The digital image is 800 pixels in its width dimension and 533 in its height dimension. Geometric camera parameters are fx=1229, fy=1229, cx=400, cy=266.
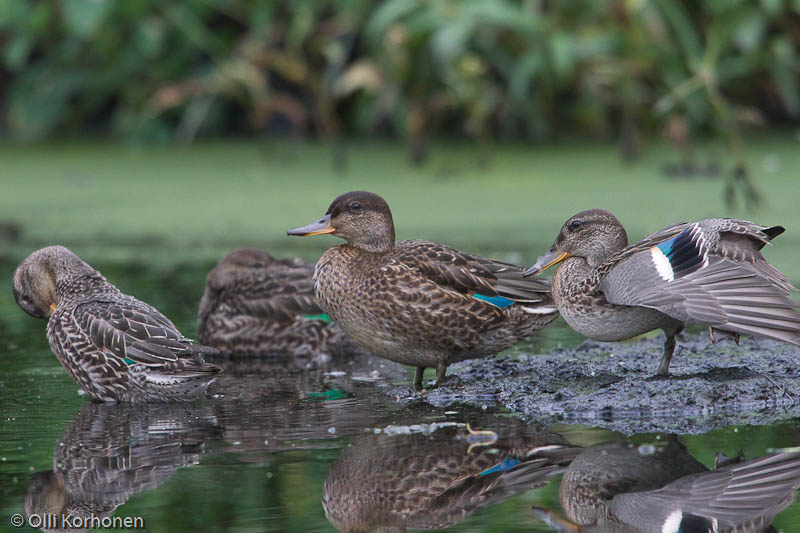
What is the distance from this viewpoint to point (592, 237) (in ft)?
19.1

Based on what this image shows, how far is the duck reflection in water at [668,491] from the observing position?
11.6 feet

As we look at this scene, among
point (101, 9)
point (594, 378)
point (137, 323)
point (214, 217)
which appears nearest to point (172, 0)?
point (101, 9)

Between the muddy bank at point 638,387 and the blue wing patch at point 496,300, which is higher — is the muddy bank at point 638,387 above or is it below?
below

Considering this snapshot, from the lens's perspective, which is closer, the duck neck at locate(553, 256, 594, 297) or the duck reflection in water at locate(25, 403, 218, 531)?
the duck reflection in water at locate(25, 403, 218, 531)

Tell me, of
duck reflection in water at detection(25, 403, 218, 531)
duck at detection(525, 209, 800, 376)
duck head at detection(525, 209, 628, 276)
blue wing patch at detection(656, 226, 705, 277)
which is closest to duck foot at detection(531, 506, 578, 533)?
duck reflection in water at detection(25, 403, 218, 531)

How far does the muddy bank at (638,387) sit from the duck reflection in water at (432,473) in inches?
14.0

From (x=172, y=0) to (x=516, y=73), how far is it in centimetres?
379

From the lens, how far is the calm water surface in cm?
371

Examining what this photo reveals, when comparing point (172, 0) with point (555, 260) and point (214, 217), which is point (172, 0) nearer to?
point (214, 217)

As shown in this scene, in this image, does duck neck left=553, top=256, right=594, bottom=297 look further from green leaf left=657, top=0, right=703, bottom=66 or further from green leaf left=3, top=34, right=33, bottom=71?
green leaf left=3, top=34, right=33, bottom=71

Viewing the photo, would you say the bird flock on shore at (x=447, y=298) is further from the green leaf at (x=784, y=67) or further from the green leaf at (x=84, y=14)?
the green leaf at (x=84, y=14)

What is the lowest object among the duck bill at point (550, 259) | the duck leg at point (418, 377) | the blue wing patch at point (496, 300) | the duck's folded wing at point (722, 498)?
the duck's folded wing at point (722, 498)

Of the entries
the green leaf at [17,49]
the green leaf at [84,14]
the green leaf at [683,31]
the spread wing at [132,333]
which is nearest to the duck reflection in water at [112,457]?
the spread wing at [132,333]

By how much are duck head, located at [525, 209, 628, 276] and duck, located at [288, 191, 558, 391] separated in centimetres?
19
